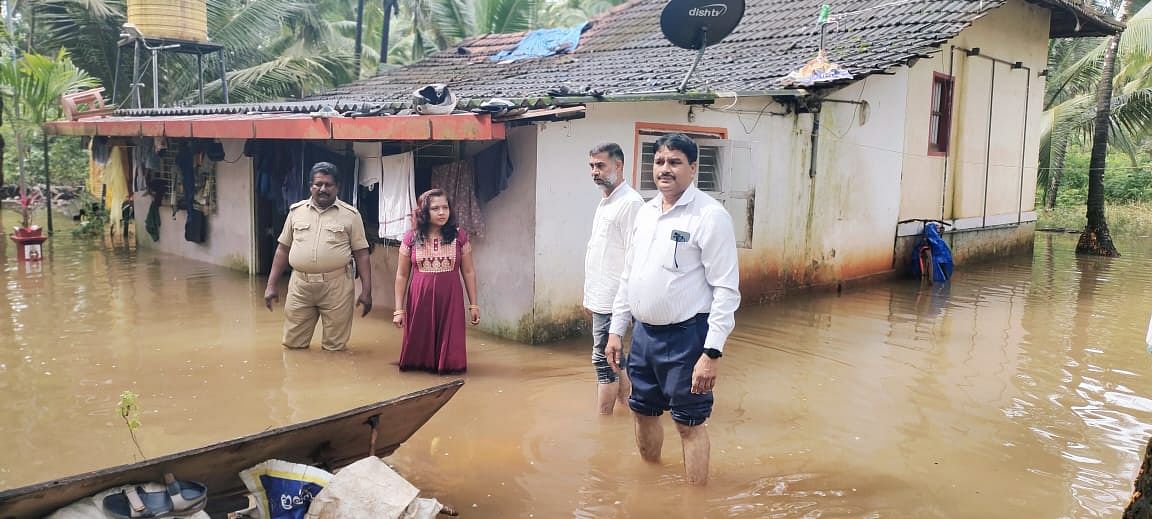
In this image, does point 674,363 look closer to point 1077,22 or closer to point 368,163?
point 368,163

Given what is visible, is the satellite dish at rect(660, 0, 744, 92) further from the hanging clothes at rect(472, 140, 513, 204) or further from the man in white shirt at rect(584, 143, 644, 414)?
the man in white shirt at rect(584, 143, 644, 414)

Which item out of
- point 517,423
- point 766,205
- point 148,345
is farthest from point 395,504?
point 766,205

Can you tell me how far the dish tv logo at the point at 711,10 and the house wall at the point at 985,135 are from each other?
487 centimetres

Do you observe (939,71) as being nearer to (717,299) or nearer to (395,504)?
(717,299)

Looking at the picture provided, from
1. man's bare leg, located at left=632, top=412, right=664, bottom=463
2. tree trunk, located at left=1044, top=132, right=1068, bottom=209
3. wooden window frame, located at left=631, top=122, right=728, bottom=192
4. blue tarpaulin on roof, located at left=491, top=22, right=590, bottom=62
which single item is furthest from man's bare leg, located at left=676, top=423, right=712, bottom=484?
tree trunk, located at left=1044, top=132, right=1068, bottom=209

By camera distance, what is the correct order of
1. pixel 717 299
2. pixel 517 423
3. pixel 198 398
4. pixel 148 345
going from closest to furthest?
pixel 717 299 → pixel 517 423 → pixel 198 398 → pixel 148 345

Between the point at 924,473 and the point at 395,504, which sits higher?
the point at 395,504

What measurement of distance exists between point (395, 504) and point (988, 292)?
9.88 m

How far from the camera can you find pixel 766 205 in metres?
9.69

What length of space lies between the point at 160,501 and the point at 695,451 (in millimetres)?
2429

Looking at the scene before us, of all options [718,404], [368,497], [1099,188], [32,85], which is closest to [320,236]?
[718,404]

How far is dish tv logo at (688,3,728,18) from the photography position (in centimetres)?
769

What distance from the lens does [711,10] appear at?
773cm

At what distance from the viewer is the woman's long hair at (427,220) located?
246 inches
